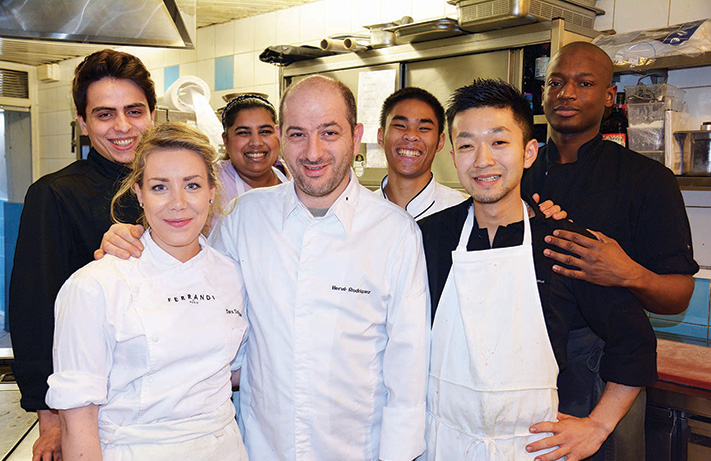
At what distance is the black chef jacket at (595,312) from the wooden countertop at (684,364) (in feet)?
2.32

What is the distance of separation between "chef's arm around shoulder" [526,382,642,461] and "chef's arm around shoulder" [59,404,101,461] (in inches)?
36.5

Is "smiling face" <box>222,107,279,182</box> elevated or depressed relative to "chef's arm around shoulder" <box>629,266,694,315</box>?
elevated

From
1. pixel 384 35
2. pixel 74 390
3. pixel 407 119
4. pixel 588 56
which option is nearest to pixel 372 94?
pixel 384 35

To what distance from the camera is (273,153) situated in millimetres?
2559

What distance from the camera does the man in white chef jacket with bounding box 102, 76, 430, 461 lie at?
145 cm

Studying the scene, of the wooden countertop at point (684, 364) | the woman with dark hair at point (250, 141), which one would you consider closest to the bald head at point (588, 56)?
the wooden countertop at point (684, 364)

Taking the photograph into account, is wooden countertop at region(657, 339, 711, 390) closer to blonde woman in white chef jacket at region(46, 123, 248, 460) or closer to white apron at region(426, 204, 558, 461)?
white apron at region(426, 204, 558, 461)

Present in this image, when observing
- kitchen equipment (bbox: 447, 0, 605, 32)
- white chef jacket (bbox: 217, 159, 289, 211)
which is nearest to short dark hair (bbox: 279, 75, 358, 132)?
white chef jacket (bbox: 217, 159, 289, 211)

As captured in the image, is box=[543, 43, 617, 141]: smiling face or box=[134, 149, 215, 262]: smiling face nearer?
box=[134, 149, 215, 262]: smiling face

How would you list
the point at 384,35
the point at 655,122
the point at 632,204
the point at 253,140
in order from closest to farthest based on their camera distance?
the point at 632,204, the point at 655,122, the point at 253,140, the point at 384,35

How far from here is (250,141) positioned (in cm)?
250

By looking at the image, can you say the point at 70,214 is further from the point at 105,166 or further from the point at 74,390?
the point at 74,390

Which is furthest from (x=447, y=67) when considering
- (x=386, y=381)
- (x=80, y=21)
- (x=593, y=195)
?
(x=386, y=381)

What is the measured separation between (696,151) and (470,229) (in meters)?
1.31
